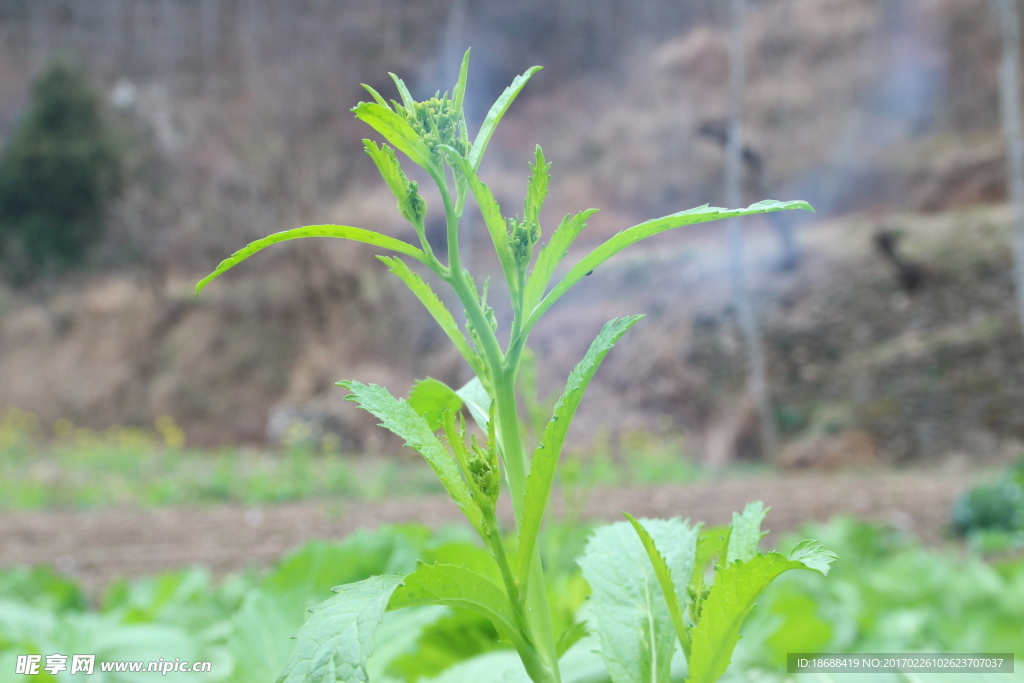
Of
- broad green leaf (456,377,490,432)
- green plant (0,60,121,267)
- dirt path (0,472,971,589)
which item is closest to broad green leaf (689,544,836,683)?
broad green leaf (456,377,490,432)

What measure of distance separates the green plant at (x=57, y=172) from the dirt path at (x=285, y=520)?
7247 mm

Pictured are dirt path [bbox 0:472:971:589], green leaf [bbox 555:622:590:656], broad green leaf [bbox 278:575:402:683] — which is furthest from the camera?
dirt path [bbox 0:472:971:589]

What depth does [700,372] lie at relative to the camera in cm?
740

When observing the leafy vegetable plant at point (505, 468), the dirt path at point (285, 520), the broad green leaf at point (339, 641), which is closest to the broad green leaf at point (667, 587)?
the leafy vegetable plant at point (505, 468)

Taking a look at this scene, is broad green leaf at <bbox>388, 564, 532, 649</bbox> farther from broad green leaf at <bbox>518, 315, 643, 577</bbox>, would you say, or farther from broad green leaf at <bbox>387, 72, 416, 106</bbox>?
broad green leaf at <bbox>387, 72, 416, 106</bbox>

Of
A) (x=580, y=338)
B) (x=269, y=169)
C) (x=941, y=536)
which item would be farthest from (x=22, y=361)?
(x=941, y=536)

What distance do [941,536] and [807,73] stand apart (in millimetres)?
8374

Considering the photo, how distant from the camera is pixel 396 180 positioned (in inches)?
9.8

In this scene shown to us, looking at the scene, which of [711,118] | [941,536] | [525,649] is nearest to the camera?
[525,649]

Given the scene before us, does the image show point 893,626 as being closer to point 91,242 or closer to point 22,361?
point 91,242

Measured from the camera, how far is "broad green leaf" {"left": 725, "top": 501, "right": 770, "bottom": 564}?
26cm

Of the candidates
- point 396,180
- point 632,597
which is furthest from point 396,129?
point 632,597

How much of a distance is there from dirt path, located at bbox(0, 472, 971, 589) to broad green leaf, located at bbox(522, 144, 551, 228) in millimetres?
2709

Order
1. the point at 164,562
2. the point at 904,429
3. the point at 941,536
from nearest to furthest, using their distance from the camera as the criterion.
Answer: the point at 164,562, the point at 941,536, the point at 904,429
